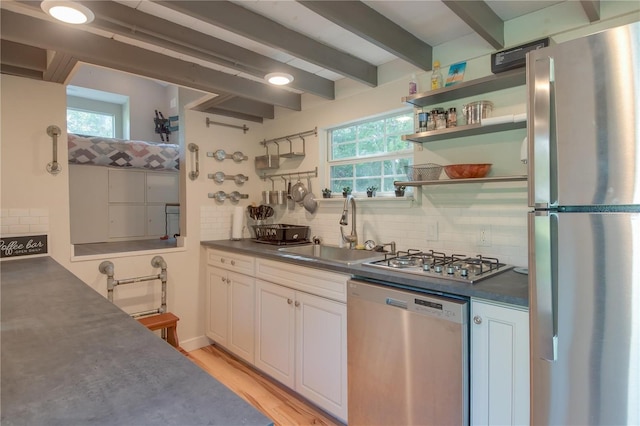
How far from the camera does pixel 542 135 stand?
108 centimetres

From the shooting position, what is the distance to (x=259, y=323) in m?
2.58

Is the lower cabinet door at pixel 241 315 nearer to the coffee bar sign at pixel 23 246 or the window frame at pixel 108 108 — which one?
the coffee bar sign at pixel 23 246

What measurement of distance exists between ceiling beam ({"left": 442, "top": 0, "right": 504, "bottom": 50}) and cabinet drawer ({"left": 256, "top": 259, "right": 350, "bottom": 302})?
146cm

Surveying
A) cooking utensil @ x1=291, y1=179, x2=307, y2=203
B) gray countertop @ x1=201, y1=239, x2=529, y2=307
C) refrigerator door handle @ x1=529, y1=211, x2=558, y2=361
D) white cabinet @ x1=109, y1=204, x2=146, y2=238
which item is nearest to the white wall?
white cabinet @ x1=109, y1=204, x2=146, y2=238

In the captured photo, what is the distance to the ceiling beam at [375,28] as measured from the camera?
1.64 meters

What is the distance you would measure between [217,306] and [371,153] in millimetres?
1902

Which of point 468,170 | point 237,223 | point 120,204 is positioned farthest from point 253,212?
point 468,170

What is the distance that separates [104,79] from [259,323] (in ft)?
14.9

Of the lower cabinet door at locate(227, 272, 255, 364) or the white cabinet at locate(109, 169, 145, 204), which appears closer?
the lower cabinet door at locate(227, 272, 255, 364)

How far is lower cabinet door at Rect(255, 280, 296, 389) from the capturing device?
233 cm

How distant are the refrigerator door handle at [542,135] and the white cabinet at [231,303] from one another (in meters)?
2.02

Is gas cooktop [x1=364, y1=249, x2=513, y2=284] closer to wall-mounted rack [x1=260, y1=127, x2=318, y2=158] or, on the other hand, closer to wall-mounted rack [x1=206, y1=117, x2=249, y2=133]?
wall-mounted rack [x1=260, y1=127, x2=318, y2=158]

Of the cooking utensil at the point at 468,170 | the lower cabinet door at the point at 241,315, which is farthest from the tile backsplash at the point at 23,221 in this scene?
the cooking utensil at the point at 468,170

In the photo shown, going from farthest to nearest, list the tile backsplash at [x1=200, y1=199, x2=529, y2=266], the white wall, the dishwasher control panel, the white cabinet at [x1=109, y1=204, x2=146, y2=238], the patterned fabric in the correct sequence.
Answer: the white wall < the white cabinet at [x1=109, y1=204, x2=146, y2=238] < the patterned fabric < the tile backsplash at [x1=200, y1=199, x2=529, y2=266] < the dishwasher control panel
